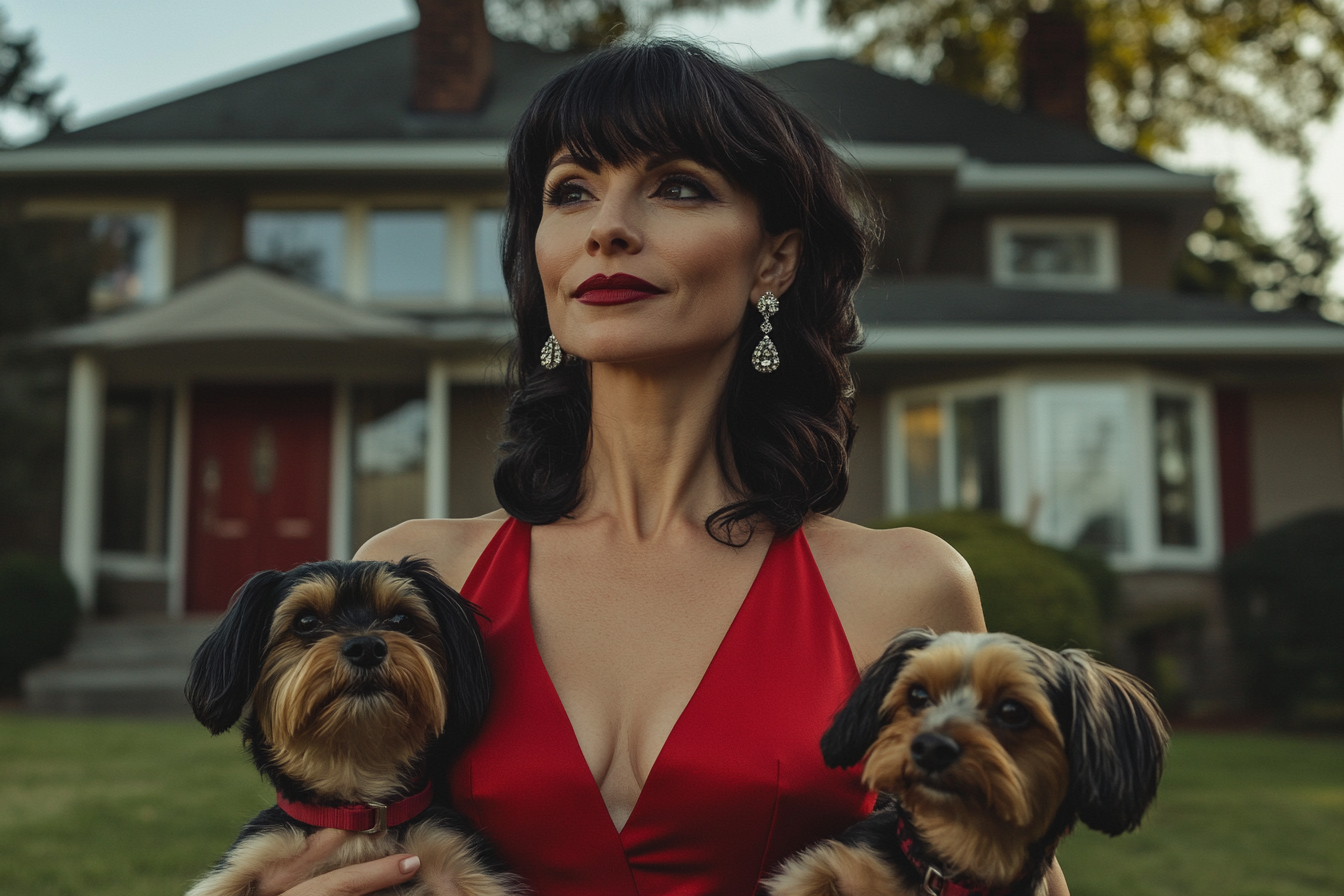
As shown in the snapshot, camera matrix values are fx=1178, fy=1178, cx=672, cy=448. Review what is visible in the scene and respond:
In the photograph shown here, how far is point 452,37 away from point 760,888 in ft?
57.0

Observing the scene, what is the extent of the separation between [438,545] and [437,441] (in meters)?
12.1

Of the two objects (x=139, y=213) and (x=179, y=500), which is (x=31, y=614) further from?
(x=139, y=213)

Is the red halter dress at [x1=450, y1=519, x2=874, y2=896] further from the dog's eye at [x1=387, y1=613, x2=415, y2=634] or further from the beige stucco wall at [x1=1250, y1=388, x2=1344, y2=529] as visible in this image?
the beige stucco wall at [x1=1250, y1=388, x2=1344, y2=529]

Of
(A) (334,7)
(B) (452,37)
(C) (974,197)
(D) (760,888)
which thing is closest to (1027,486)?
(C) (974,197)

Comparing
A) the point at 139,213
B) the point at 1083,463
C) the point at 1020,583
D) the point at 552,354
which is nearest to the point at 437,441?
the point at 139,213

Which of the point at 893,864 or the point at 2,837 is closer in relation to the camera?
the point at 893,864

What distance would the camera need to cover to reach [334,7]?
71.8ft

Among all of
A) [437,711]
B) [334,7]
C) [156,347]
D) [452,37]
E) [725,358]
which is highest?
[334,7]

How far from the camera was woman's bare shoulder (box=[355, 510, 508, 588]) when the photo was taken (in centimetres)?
271

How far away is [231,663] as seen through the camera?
92.7 inches

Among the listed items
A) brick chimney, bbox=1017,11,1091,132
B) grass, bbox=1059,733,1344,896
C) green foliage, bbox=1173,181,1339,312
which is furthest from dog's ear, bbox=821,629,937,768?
green foliage, bbox=1173,181,1339,312

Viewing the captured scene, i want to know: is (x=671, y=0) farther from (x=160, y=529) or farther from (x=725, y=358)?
(x=725, y=358)

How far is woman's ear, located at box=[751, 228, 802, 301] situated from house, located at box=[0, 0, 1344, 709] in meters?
11.6

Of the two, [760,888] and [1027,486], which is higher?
[1027,486]
